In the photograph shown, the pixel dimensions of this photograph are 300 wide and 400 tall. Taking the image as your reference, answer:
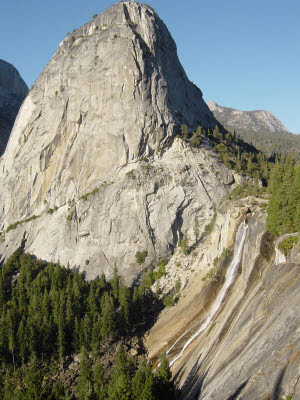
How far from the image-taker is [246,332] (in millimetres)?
30344

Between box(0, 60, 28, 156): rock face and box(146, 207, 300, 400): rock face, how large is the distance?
11544 cm

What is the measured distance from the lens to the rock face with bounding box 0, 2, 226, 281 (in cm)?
6731

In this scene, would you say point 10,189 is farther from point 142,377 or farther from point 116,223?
point 142,377

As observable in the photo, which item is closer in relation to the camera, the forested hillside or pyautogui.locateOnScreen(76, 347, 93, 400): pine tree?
the forested hillside

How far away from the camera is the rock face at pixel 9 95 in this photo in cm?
14050

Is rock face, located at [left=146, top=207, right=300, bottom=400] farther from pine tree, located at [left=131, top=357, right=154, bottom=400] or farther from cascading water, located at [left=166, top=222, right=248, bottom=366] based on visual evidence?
pine tree, located at [left=131, top=357, right=154, bottom=400]

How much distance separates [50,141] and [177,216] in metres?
36.0

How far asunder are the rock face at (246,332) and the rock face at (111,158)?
17.5 m

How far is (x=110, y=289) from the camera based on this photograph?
6162 cm

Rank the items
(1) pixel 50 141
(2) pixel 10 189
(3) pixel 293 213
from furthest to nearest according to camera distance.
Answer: (2) pixel 10 189 → (1) pixel 50 141 → (3) pixel 293 213

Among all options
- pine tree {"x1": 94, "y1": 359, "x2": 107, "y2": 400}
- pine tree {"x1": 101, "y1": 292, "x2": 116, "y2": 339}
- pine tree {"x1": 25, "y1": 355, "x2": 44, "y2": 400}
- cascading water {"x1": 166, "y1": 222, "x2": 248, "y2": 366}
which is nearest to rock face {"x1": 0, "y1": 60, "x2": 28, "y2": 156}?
pine tree {"x1": 101, "y1": 292, "x2": 116, "y2": 339}

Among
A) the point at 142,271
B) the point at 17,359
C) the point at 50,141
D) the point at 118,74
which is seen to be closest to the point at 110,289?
the point at 142,271

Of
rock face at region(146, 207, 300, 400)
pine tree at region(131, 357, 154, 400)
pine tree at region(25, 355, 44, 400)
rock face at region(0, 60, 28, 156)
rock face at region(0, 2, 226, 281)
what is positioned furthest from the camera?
rock face at region(0, 60, 28, 156)

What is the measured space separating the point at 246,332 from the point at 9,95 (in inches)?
6175
